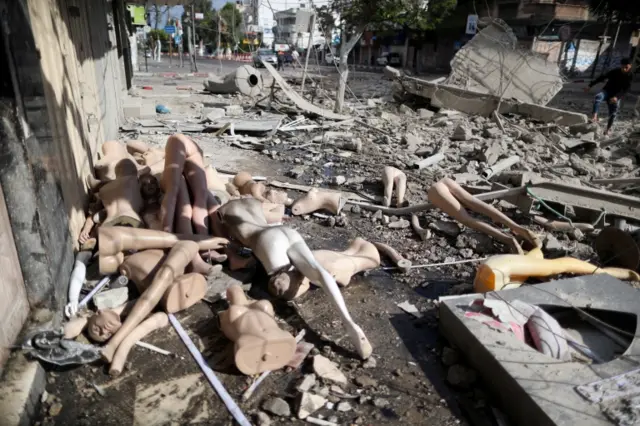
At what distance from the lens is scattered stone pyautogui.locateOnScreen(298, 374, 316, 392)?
106 inches

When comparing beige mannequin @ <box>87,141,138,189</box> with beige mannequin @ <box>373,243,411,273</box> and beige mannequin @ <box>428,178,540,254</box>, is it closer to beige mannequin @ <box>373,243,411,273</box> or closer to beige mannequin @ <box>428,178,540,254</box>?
beige mannequin @ <box>373,243,411,273</box>

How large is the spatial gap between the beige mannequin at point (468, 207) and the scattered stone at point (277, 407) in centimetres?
Answer: 303

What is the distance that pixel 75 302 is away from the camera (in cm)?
329

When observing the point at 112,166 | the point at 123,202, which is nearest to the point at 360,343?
the point at 123,202

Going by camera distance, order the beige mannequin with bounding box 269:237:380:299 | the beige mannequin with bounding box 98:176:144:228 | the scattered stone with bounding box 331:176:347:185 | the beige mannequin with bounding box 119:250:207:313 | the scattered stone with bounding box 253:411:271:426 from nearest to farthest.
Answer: the scattered stone with bounding box 253:411:271:426
the beige mannequin with bounding box 119:250:207:313
the beige mannequin with bounding box 269:237:380:299
the beige mannequin with bounding box 98:176:144:228
the scattered stone with bounding box 331:176:347:185

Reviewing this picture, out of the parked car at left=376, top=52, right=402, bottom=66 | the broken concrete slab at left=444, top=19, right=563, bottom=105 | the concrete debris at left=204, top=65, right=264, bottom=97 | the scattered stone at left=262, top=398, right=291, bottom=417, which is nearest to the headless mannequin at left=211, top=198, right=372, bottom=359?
the scattered stone at left=262, top=398, right=291, bottom=417

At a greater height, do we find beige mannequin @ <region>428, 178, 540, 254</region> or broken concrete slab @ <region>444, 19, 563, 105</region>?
broken concrete slab @ <region>444, 19, 563, 105</region>

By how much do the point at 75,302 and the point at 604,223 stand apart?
5.41 metres

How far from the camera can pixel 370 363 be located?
3006 mm

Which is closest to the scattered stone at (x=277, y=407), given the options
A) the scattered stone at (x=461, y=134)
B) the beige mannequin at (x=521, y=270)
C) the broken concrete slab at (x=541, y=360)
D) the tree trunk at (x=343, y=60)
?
the broken concrete slab at (x=541, y=360)

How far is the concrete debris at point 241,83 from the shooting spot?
15.7 m

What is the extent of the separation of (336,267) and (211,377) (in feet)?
4.69

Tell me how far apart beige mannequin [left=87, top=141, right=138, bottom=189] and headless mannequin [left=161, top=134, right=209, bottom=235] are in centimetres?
49

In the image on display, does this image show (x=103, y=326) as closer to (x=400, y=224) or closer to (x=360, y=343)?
(x=360, y=343)
